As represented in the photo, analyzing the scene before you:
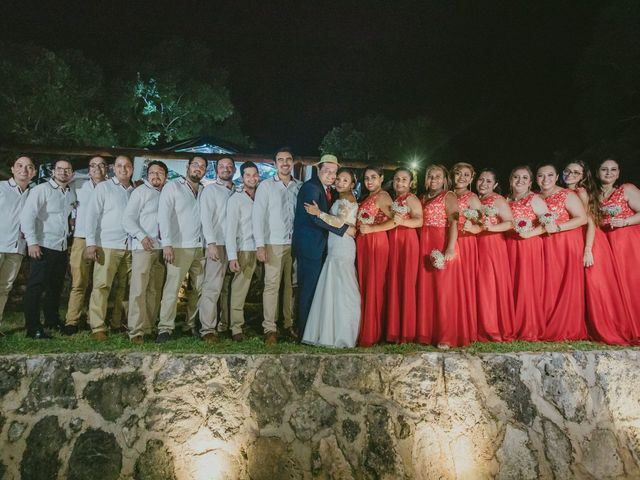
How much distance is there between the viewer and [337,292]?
529cm

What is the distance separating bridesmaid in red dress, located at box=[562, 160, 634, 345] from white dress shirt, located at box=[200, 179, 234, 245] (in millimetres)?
4479

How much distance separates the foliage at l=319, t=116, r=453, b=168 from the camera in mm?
27547

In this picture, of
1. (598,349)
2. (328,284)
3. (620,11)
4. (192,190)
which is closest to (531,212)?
(598,349)

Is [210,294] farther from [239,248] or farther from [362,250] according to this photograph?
[362,250]

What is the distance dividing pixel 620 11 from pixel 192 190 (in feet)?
38.9

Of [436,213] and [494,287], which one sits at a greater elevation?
[436,213]

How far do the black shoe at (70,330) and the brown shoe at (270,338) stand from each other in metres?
2.55

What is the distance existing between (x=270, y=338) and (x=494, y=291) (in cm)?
276

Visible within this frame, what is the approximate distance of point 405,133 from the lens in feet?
95.8

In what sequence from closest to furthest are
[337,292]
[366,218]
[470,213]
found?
[337,292] < [470,213] < [366,218]

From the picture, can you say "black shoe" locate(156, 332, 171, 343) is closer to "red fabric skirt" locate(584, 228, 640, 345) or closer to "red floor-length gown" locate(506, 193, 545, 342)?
"red floor-length gown" locate(506, 193, 545, 342)

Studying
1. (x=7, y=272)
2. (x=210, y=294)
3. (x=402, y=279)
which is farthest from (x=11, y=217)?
(x=402, y=279)

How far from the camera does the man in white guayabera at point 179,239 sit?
550 cm

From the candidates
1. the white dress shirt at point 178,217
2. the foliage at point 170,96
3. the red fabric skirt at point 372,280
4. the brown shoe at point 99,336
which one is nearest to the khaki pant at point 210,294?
the white dress shirt at point 178,217
